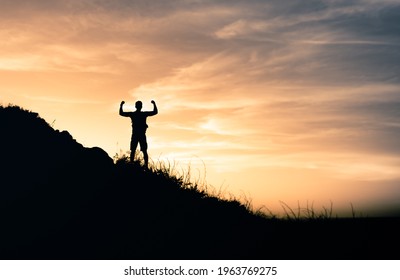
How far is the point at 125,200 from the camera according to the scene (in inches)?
564

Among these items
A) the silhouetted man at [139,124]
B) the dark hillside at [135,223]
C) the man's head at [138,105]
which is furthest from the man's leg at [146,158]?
the man's head at [138,105]

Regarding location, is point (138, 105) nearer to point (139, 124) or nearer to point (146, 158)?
point (139, 124)

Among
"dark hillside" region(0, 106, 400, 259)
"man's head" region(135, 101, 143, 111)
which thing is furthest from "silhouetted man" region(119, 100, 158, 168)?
"dark hillside" region(0, 106, 400, 259)

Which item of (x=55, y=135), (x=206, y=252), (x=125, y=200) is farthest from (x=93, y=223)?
(x=55, y=135)

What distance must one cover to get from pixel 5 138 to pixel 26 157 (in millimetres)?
2004

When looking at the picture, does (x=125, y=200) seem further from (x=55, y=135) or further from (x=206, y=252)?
(x=55, y=135)

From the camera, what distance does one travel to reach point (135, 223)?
1301 centimetres

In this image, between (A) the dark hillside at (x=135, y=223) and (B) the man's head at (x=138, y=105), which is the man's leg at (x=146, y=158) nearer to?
(A) the dark hillside at (x=135, y=223)

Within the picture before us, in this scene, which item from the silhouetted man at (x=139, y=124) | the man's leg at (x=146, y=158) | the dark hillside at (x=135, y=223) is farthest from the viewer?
the silhouetted man at (x=139, y=124)

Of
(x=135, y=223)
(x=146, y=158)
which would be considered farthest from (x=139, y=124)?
(x=135, y=223)

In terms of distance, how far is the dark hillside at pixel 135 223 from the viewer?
1139cm

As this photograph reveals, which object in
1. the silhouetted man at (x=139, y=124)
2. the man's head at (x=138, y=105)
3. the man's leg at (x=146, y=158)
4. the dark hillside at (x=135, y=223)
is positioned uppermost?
the man's head at (x=138, y=105)
